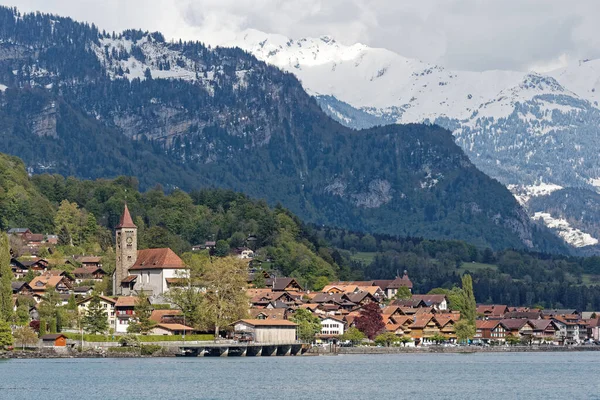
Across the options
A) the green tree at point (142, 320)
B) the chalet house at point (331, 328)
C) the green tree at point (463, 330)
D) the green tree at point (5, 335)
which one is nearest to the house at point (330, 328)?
the chalet house at point (331, 328)

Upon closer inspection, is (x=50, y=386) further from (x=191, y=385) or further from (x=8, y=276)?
(x=8, y=276)

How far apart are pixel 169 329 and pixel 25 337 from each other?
16053 millimetres

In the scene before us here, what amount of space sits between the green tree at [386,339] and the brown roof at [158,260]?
26.7 m

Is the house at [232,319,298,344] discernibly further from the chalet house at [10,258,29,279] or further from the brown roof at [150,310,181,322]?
the chalet house at [10,258,29,279]

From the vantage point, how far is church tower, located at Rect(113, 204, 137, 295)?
595ft

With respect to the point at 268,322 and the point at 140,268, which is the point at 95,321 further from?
the point at 140,268

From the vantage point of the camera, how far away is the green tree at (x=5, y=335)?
146 metres

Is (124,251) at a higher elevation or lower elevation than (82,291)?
higher

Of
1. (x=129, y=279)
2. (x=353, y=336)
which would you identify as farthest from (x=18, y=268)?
(x=353, y=336)

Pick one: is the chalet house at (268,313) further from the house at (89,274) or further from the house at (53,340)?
the house at (53,340)

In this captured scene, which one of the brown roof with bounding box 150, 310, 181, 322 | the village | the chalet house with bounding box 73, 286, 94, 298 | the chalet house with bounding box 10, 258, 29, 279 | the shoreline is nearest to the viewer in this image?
the shoreline

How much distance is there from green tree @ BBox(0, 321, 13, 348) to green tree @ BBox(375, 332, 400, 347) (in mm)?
53142

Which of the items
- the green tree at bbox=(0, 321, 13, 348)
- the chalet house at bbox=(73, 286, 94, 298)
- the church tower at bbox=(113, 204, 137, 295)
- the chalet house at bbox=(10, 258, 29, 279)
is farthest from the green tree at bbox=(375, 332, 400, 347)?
the green tree at bbox=(0, 321, 13, 348)

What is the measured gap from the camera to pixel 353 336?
593ft
